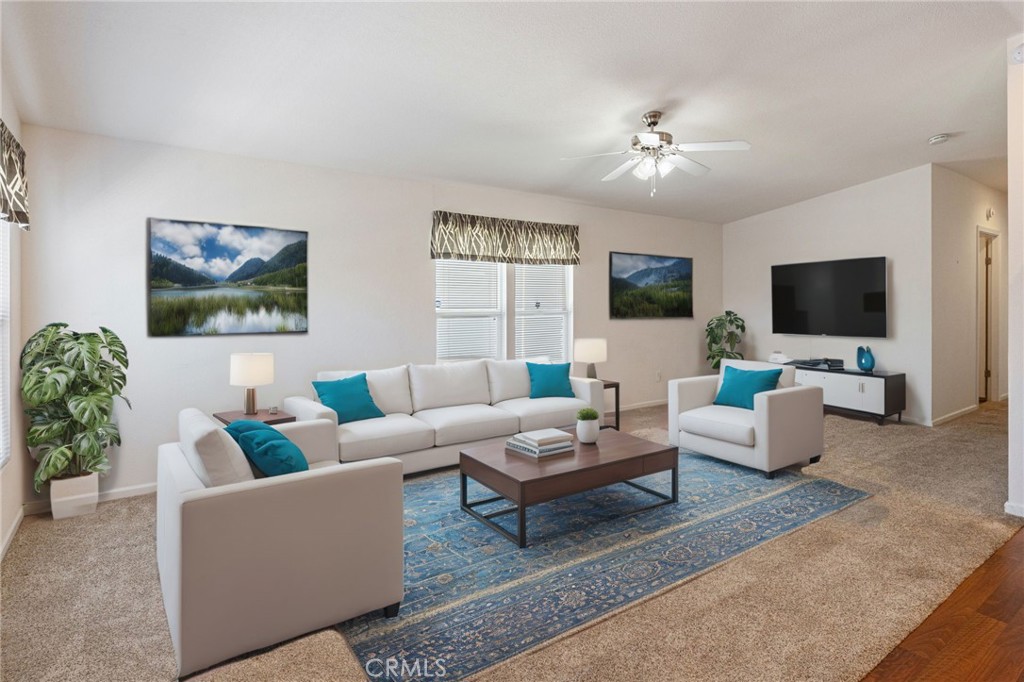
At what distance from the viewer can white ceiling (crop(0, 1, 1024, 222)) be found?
2748mm

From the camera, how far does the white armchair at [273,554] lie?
6.10ft

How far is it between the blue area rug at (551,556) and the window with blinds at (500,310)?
1883 millimetres

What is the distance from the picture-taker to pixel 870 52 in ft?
11.0

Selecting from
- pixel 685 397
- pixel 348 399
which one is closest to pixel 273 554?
pixel 348 399

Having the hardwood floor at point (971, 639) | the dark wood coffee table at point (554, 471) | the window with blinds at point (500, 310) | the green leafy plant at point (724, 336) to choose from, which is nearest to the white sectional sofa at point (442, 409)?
the window with blinds at point (500, 310)

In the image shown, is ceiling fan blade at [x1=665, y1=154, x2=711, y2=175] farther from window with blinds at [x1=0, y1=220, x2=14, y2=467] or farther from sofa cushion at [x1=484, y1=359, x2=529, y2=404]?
window with blinds at [x1=0, y1=220, x2=14, y2=467]

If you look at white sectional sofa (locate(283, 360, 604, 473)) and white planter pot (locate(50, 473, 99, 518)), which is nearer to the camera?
white planter pot (locate(50, 473, 99, 518))

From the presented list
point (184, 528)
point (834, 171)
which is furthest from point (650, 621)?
point (834, 171)

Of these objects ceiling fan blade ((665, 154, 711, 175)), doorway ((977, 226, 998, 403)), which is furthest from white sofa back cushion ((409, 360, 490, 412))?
doorway ((977, 226, 998, 403))

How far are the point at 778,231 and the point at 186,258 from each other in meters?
6.80

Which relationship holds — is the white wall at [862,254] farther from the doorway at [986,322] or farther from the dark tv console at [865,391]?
the doorway at [986,322]

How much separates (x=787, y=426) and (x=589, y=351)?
80.6 inches

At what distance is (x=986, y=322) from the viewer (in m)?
7.06

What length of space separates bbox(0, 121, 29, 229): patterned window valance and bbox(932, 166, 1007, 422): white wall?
7.62 metres
